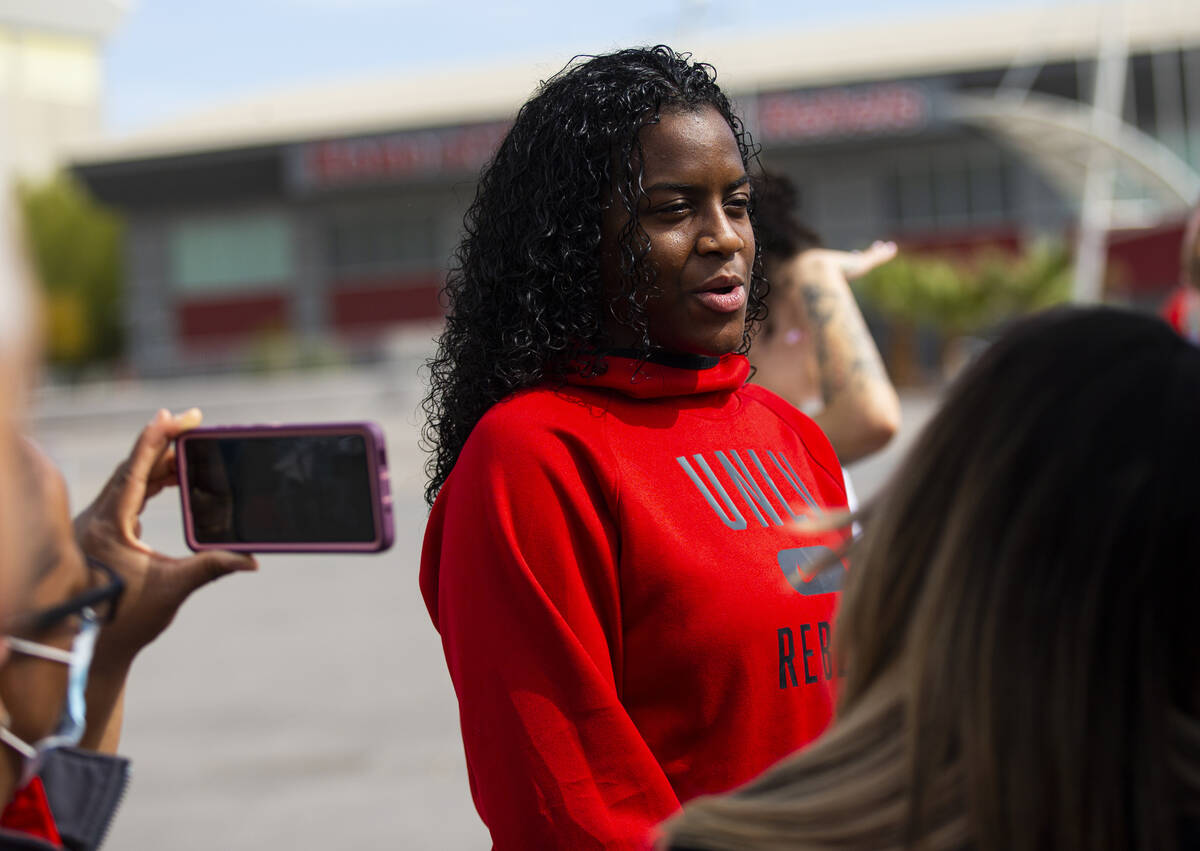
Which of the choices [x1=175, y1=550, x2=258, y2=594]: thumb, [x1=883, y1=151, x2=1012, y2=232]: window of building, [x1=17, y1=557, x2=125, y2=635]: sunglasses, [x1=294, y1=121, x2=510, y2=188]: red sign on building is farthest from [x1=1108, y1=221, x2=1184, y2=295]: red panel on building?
[x1=17, y1=557, x2=125, y2=635]: sunglasses

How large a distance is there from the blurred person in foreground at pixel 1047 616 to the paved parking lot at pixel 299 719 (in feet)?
2.42

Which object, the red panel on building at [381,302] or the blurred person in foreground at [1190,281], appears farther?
the red panel on building at [381,302]

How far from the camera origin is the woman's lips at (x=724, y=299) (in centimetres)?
197

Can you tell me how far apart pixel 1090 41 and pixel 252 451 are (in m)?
34.0

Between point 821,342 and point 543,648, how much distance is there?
1.75m

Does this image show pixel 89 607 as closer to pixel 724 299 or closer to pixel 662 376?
pixel 662 376

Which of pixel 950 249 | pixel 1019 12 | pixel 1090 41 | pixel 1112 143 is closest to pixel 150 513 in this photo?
pixel 1112 143

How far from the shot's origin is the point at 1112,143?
2064 centimetres

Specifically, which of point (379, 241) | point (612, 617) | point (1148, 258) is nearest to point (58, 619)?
point (612, 617)

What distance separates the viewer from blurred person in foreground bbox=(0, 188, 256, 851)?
1.11 m

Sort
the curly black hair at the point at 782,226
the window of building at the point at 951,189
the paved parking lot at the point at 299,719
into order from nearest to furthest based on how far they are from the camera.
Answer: the curly black hair at the point at 782,226
the paved parking lot at the point at 299,719
the window of building at the point at 951,189

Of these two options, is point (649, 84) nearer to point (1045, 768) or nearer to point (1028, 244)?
point (1045, 768)

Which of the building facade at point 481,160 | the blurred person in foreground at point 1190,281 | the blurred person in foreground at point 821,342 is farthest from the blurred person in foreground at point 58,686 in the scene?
the building facade at point 481,160

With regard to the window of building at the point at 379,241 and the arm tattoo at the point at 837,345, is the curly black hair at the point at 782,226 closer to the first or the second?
the arm tattoo at the point at 837,345
